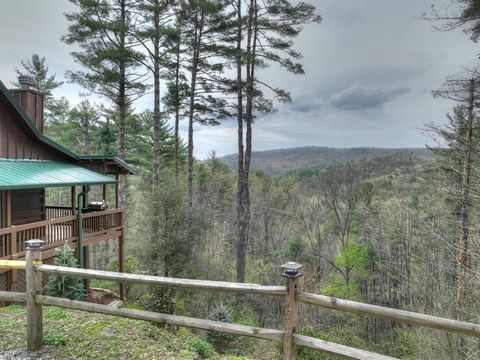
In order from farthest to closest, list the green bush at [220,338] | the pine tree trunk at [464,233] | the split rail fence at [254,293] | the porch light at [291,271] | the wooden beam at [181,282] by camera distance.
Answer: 1. the green bush at [220,338]
2. the pine tree trunk at [464,233]
3. the wooden beam at [181,282]
4. the porch light at [291,271]
5. the split rail fence at [254,293]

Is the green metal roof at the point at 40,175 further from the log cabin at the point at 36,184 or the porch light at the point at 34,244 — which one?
the porch light at the point at 34,244

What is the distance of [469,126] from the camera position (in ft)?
35.2

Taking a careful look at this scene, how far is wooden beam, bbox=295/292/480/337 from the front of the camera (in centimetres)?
239

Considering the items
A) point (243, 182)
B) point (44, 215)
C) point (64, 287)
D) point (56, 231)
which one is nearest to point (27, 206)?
point (44, 215)

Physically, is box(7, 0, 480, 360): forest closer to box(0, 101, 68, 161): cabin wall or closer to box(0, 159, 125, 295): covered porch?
box(0, 159, 125, 295): covered porch

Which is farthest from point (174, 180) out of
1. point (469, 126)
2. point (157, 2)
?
point (469, 126)

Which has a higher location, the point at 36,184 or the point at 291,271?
the point at 36,184

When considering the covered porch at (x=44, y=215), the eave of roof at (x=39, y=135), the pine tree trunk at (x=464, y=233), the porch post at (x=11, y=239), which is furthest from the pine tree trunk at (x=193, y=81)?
the pine tree trunk at (x=464, y=233)

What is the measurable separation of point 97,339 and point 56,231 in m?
6.57

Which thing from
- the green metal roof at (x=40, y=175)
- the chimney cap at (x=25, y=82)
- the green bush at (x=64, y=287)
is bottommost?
the green bush at (x=64, y=287)

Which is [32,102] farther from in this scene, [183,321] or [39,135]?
[183,321]

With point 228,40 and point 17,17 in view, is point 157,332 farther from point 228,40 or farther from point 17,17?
point 17,17

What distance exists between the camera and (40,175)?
340 inches

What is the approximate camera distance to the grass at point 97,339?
3834 millimetres
